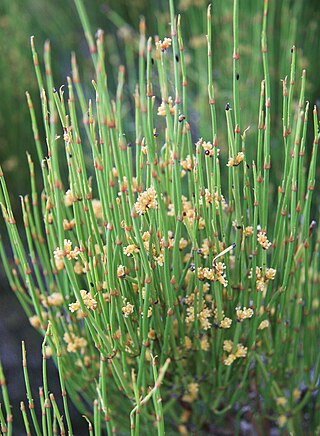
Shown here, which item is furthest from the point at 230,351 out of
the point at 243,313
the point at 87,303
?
the point at 87,303

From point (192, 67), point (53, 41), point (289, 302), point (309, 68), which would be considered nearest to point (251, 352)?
point (289, 302)

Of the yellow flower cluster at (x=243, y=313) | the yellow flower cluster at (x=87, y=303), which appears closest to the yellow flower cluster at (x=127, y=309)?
the yellow flower cluster at (x=87, y=303)

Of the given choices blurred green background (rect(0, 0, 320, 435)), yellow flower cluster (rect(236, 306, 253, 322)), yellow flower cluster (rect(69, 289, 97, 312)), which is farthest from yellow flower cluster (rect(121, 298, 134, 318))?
blurred green background (rect(0, 0, 320, 435))

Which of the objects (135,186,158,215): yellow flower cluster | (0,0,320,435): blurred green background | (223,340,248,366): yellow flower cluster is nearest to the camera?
(135,186,158,215): yellow flower cluster

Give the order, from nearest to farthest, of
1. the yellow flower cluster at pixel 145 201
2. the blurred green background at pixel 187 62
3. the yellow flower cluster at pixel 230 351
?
the yellow flower cluster at pixel 145 201 < the yellow flower cluster at pixel 230 351 < the blurred green background at pixel 187 62

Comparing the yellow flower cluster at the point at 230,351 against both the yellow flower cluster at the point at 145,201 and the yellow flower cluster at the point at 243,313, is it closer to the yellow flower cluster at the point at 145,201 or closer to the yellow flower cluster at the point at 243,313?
the yellow flower cluster at the point at 243,313

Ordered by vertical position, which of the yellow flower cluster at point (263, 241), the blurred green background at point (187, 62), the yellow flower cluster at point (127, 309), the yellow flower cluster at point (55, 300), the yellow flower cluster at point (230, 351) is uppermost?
the blurred green background at point (187, 62)

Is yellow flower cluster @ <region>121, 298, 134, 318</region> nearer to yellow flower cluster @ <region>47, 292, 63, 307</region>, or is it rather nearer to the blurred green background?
yellow flower cluster @ <region>47, 292, 63, 307</region>
